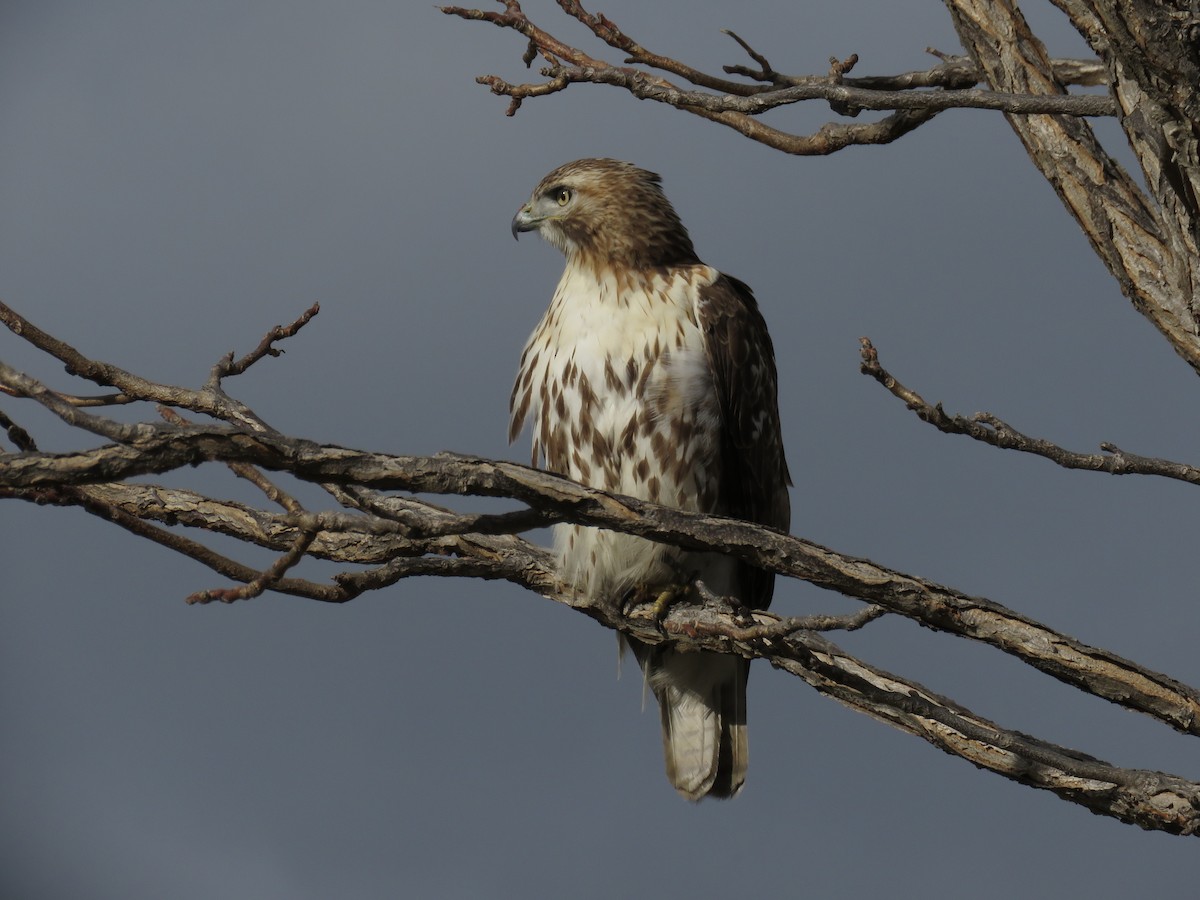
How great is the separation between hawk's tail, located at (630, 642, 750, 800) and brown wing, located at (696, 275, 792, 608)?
26.2 inches

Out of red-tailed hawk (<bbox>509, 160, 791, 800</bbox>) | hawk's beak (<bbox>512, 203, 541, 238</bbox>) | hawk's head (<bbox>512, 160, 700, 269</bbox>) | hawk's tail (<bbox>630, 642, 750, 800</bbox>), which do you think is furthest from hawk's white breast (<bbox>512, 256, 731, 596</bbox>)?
hawk's tail (<bbox>630, 642, 750, 800</bbox>)

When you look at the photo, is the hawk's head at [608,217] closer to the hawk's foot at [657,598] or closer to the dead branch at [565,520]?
the hawk's foot at [657,598]

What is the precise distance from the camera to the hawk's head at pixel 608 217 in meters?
7.88

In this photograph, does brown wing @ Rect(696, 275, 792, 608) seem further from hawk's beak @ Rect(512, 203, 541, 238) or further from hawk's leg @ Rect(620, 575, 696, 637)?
hawk's beak @ Rect(512, 203, 541, 238)

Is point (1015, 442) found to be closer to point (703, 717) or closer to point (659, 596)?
point (659, 596)

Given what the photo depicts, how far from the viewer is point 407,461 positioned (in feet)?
14.9

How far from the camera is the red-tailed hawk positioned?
7312 millimetres

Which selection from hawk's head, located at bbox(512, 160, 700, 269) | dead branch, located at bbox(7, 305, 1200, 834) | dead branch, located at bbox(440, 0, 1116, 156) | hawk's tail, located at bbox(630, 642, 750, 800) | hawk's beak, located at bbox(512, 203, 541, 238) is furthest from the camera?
hawk's tail, located at bbox(630, 642, 750, 800)

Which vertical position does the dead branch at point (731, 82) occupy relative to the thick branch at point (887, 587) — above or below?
above

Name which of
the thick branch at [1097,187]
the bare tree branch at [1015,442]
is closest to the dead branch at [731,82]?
the thick branch at [1097,187]

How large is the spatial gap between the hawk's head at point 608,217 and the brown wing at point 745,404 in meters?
0.45

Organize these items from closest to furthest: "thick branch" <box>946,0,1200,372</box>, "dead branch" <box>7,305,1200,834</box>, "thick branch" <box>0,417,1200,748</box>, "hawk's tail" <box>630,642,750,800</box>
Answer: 1. "dead branch" <box>7,305,1200,834</box>
2. "thick branch" <box>0,417,1200,748</box>
3. "thick branch" <box>946,0,1200,372</box>
4. "hawk's tail" <box>630,642,750,800</box>

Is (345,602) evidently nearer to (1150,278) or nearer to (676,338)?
(676,338)

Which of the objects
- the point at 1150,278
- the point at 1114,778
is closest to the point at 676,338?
the point at 1150,278
